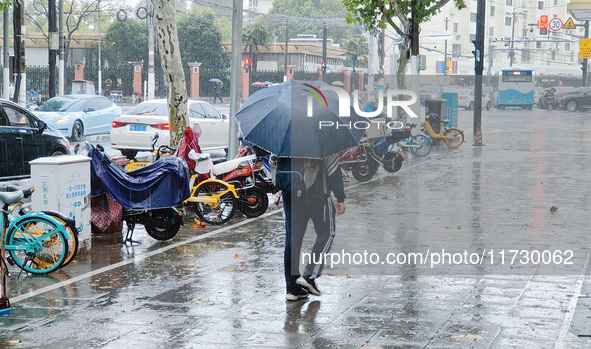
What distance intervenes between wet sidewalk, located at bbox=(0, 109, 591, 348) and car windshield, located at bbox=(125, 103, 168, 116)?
23.8ft

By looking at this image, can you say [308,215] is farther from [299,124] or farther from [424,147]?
[424,147]

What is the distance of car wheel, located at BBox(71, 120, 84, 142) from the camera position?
77.0 feet

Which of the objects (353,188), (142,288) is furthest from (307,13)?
(142,288)

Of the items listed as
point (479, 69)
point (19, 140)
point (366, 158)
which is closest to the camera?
point (19, 140)

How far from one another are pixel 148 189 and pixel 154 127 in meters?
8.65

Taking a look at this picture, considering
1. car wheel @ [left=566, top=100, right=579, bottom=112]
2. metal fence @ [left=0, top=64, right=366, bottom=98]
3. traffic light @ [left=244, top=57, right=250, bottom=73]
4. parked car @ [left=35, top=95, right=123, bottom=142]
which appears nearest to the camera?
parked car @ [left=35, top=95, right=123, bottom=142]

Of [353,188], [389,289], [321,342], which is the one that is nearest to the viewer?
[321,342]

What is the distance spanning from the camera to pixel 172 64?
46.1 feet

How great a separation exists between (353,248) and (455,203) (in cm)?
393

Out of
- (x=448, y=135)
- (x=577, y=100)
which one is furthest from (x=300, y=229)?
(x=577, y=100)

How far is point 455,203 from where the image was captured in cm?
1245

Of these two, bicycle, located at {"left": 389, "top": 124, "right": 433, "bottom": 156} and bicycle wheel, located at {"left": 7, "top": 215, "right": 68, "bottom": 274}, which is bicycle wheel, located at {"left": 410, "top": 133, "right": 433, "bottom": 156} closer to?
bicycle, located at {"left": 389, "top": 124, "right": 433, "bottom": 156}

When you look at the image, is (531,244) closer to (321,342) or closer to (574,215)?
(574,215)

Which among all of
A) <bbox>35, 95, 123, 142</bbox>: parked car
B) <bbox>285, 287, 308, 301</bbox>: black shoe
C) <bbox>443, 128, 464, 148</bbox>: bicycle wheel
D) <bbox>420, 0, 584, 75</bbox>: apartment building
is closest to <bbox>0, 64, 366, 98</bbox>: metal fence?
<bbox>420, 0, 584, 75</bbox>: apartment building
